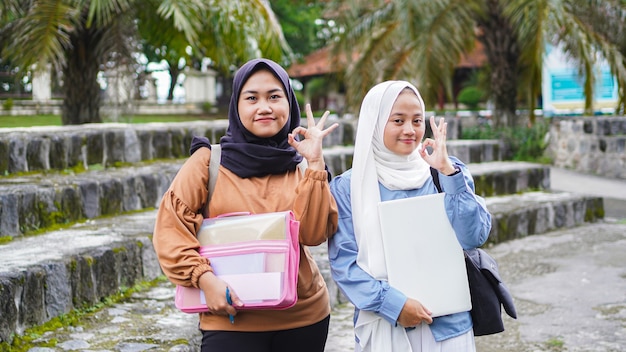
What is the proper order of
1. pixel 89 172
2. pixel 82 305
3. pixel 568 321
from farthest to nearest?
pixel 89 172
pixel 568 321
pixel 82 305

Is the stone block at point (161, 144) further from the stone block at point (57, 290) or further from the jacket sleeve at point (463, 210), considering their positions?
the jacket sleeve at point (463, 210)

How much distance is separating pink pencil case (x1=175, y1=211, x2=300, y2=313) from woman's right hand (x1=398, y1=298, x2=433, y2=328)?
364 millimetres

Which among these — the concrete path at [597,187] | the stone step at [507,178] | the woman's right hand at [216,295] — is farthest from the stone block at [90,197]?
the concrete path at [597,187]

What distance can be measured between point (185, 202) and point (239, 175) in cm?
19

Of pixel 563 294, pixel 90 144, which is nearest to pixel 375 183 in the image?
pixel 563 294

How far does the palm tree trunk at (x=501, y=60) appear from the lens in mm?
11812

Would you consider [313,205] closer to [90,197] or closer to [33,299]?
[33,299]

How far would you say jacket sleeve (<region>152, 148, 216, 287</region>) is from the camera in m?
2.20

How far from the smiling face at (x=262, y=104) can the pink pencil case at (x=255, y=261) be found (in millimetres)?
284

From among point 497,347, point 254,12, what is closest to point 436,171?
point 497,347

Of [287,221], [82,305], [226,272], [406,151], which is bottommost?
[82,305]

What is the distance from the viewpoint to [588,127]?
39.1 ft

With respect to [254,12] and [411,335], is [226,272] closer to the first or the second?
[411,335]

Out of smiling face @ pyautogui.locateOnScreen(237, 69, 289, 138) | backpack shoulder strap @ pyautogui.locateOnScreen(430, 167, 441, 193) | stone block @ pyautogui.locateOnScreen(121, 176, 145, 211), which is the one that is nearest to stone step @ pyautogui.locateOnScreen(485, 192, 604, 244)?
stone block @ pyautogui.locateOnScreen(121, 176, 145, 211)
